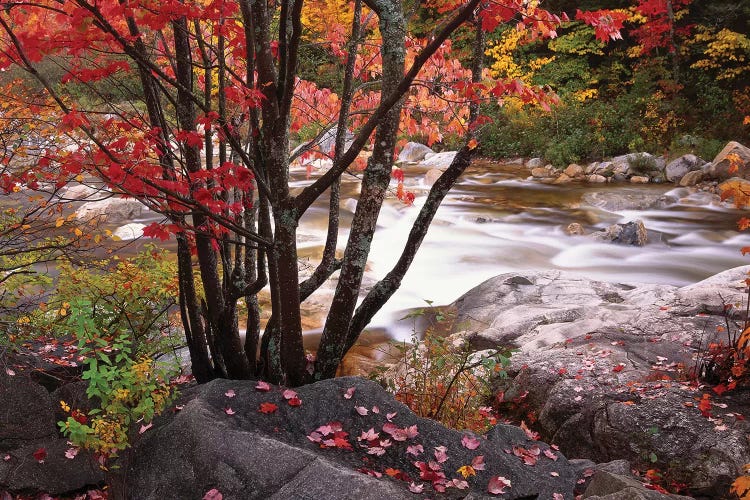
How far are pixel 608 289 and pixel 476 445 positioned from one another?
5503 millimetres

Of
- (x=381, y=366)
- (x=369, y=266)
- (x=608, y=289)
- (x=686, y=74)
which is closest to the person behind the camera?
(x=381, y=366)

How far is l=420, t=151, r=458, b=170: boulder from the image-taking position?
1878 centimetres

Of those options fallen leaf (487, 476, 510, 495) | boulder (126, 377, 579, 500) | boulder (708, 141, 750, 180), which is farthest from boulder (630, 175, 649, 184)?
fallen leaf (487, 476, 510, 495)

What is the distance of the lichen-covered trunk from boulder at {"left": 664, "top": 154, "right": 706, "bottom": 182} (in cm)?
1377

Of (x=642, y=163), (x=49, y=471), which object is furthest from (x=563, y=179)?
(x=49, y=471)

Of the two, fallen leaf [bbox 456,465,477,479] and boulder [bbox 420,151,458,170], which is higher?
boulder [bbox 420,151,458,170]

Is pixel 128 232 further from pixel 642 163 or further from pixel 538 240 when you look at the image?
pixel 642 163

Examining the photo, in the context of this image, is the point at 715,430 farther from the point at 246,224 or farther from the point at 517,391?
the point at 246,224

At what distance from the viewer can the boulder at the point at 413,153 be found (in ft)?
65.9

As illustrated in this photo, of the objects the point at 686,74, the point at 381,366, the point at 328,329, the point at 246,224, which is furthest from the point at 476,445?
the point at 686,74

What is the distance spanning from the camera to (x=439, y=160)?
62.9 feet

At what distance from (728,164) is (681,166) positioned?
1432 millimetres

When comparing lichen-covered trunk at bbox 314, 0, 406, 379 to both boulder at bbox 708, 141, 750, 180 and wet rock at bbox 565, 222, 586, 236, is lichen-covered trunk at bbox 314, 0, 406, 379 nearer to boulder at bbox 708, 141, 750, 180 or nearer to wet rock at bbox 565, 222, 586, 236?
wet rock at bbox 565, 222, 586, 236

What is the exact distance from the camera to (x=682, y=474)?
12.4 feet
